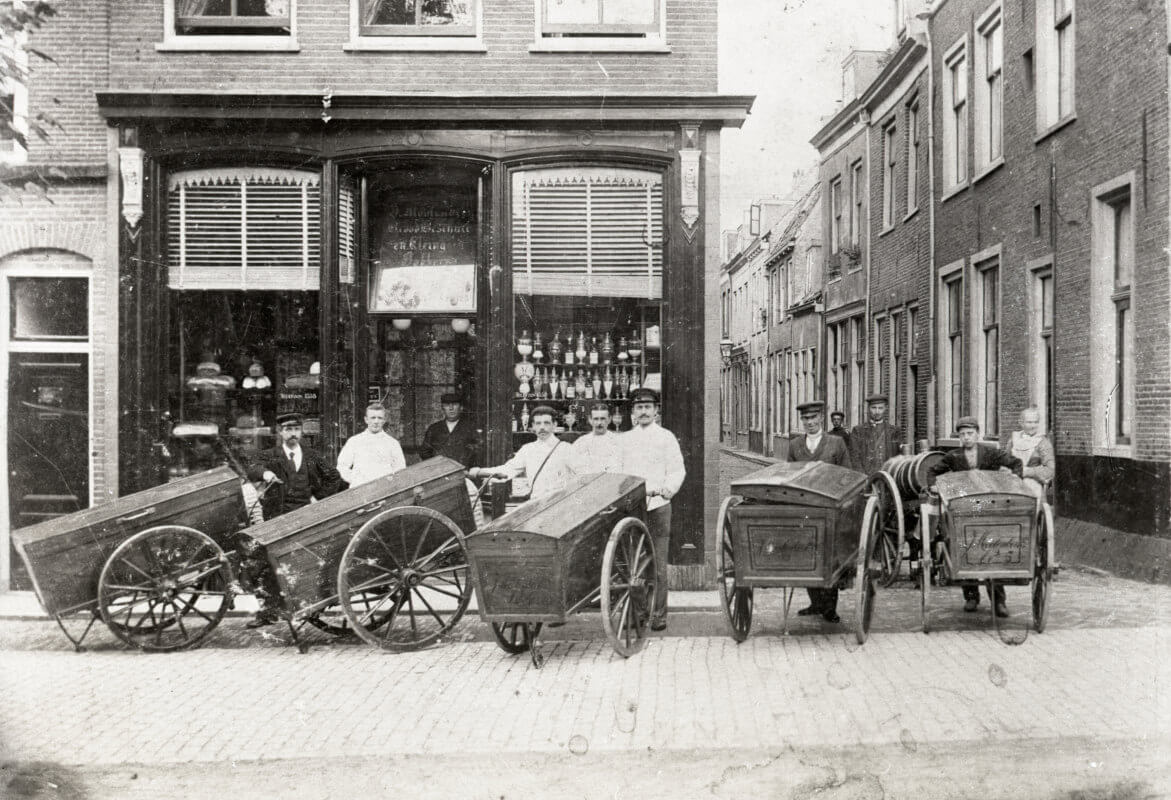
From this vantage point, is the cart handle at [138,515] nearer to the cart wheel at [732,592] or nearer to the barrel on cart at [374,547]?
the barrel on cart at [374,547]

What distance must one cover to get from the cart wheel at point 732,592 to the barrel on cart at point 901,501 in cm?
142

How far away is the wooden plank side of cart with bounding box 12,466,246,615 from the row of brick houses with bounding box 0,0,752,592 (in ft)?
7.90

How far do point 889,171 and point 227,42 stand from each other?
1303 cm

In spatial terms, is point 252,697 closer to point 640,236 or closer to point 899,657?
point 899,657

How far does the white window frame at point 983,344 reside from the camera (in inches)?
562

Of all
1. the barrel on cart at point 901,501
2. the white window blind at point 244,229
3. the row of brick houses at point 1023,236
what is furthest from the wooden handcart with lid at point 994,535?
the white window blind at point 244,229

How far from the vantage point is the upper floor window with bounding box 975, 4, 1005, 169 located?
14031 mm

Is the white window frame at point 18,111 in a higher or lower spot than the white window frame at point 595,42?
lower

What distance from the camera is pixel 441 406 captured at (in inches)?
433

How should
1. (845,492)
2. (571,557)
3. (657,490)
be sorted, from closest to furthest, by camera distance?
(571,557) → (845,492) → (657,490)

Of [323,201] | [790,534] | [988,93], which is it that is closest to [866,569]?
[790,534]

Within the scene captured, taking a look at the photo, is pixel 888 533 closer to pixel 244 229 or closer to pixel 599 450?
pixel 599 450

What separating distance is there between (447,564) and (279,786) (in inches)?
112

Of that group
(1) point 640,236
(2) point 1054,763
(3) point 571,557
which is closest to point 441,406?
(1) point 640,236
